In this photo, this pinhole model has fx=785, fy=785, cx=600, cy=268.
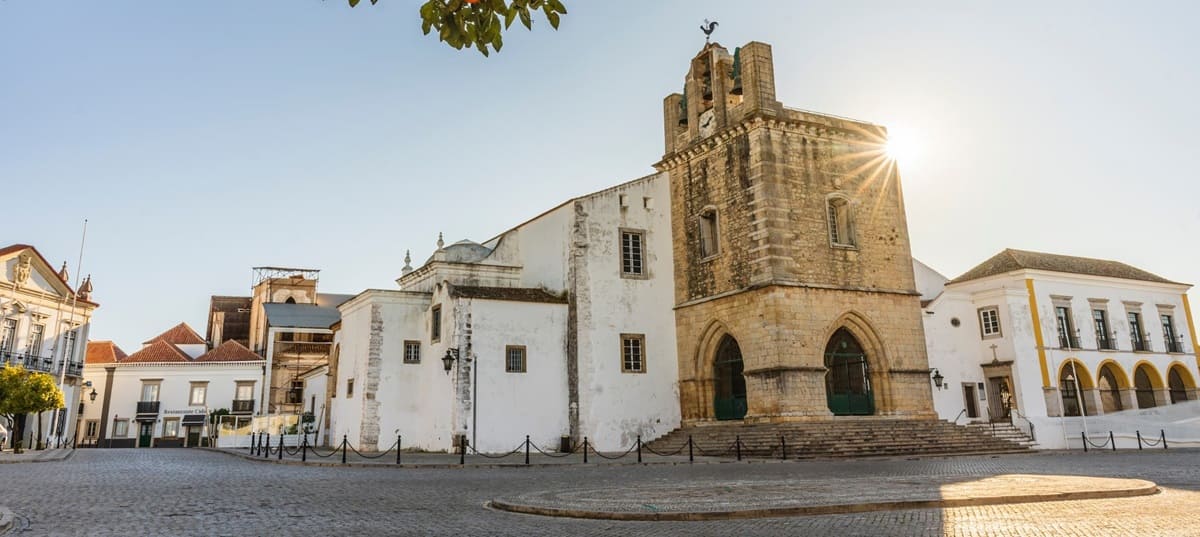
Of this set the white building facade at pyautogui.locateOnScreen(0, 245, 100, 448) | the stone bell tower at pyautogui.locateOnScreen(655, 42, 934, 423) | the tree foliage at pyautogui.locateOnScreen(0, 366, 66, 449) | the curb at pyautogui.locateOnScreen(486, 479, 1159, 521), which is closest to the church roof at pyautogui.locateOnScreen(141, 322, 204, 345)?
the white building facade at pyautogui.locateOnScreen(0, 245, 100, 448)

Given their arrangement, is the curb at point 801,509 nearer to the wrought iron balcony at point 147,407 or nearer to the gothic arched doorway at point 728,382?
the gothic arched doorway at point 728,382

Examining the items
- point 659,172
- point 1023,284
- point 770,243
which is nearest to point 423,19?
point 770,243

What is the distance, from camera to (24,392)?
78.5ft

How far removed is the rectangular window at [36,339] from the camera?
99.9 ft

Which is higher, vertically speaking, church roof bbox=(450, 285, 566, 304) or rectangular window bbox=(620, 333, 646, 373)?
church roof bbox=(450, 285, 566, 304)

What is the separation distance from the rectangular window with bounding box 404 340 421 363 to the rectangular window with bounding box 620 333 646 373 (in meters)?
6.80

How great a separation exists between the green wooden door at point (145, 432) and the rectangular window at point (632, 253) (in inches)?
1188

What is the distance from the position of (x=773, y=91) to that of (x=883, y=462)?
39.9 feet

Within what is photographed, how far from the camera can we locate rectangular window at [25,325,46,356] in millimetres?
30441

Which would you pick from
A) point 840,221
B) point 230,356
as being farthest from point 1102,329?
point 230,356

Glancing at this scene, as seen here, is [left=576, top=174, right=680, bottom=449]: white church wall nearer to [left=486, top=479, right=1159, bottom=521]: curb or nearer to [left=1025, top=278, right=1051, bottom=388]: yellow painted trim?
[left=1025, top=278, right=1051, bottom=388]: yellow painted trim

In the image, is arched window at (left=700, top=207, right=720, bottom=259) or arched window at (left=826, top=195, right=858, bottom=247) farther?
arched window at (left=700, top=207, right=720, bottom=259)

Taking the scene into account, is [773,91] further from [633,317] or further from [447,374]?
[447,374]

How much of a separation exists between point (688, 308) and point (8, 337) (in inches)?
992
